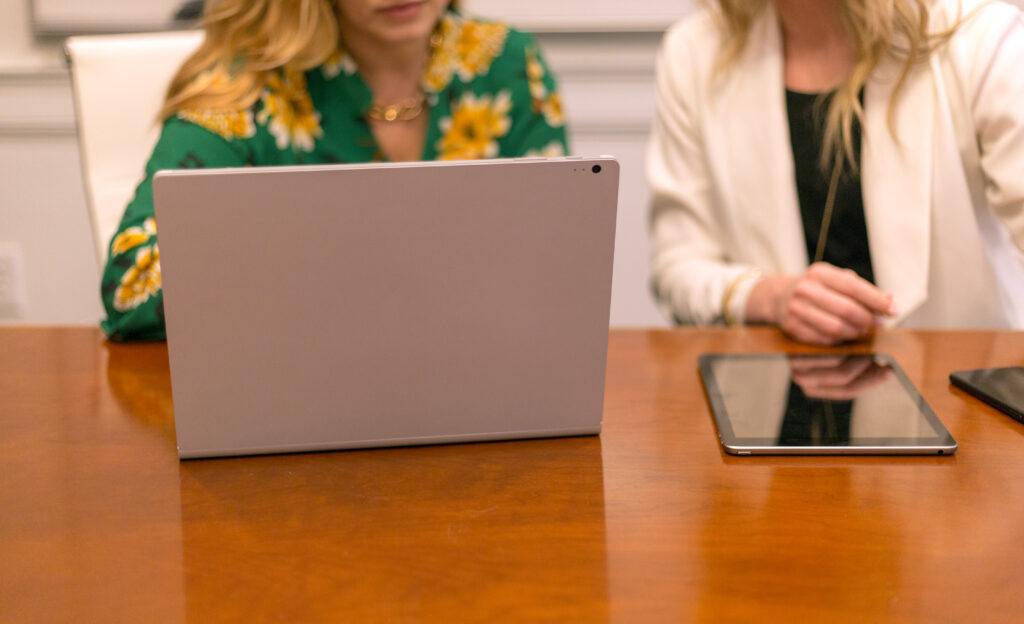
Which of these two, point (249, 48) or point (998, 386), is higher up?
point (249, 48)

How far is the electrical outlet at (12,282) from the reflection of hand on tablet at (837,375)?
85.3 inches

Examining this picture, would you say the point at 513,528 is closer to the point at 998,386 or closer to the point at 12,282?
the point at 998,386

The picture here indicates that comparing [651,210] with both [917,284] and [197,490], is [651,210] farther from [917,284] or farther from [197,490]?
[197,490]

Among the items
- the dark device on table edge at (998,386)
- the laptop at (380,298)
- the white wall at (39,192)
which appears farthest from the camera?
the white wall at (39,192)

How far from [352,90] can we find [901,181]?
2.44 feet

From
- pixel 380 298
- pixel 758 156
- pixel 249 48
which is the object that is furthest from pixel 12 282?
pixel 380 298

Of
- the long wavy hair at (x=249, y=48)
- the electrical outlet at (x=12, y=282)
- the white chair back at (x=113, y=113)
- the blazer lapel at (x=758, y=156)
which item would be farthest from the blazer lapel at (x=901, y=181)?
the electrical outlet at (x=12, y=282)

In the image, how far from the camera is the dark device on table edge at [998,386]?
0.84m

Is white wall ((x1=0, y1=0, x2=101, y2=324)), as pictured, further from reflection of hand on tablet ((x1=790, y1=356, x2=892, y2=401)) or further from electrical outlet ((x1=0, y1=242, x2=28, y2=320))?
reflection of hand on tablet ((x1=790, y1=356, x2=892, y2=401))

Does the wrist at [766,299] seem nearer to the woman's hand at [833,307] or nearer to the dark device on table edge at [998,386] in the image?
the woman's hand at [833,307]

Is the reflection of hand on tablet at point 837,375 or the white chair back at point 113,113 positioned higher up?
the white chair back at point 113,113

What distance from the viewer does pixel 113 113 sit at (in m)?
1.40

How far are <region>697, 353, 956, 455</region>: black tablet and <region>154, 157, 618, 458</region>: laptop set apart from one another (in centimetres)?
14


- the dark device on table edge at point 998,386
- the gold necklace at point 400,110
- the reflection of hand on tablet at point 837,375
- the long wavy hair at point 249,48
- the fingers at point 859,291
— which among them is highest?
the long wavy hair at point 249,48
